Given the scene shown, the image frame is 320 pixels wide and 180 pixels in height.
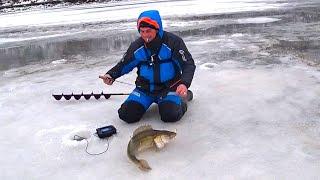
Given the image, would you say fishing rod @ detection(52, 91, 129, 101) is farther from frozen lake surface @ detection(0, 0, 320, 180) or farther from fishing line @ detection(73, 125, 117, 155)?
fishing line @ detection(73, 125, 117, 155)

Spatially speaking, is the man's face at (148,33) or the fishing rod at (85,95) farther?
the fishing rod at (85,95)

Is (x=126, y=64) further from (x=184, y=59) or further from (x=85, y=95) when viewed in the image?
(x=85, y=95)

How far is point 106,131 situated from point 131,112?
423 millimetres

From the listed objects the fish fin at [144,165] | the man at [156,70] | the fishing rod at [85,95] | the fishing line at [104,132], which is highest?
the man at [156,70]

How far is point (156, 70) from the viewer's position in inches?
173

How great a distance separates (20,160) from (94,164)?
0.70m

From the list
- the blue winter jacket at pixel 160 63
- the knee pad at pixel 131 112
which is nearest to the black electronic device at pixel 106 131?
the knee pad at pixel 131 112

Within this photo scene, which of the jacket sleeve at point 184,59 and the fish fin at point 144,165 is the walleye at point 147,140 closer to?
the fish fin at point 144,165

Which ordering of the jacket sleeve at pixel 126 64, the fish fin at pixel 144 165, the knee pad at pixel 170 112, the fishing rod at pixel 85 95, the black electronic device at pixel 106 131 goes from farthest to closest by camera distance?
the fishing rod at pixel 85 95
the jacket sleeve at pixel 126 64
the knee pad at pixel 170 112
the black electronic device at pixel 106 131
the fish fin at pixel 144 165

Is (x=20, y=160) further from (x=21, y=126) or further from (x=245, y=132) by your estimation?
(x=245, y=132)

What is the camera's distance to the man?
4.14m

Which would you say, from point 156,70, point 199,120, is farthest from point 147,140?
point 156,70

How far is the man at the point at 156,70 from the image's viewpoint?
4141mm

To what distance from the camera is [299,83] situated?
206 inches
